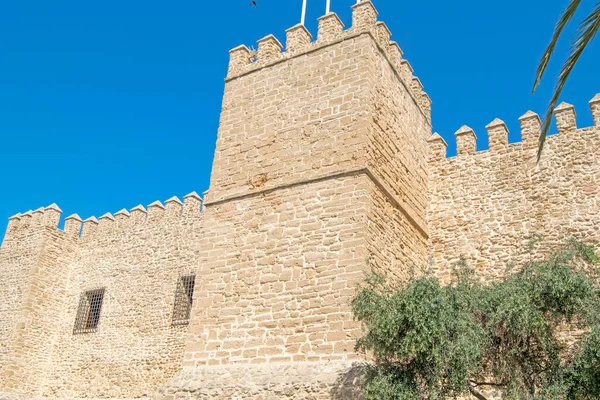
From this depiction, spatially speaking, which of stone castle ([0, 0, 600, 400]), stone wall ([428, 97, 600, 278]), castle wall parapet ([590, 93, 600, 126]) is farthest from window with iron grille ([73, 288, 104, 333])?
castle wall parapet ([590, 93, 600, 126])

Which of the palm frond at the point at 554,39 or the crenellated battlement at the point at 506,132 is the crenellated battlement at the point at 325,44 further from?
the palm frond at the point at 554,39

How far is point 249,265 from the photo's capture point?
959 cm

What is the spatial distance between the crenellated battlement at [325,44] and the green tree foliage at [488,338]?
15.7 feet

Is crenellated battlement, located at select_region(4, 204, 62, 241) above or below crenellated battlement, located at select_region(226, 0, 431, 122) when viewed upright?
below

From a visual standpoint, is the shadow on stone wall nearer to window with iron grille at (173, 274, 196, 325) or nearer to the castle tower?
the castle tower

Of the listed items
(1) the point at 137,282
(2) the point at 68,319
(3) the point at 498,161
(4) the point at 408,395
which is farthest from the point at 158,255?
(4) the point at 408,395

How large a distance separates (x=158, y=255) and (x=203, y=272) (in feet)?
20.5

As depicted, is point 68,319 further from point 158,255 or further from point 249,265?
point 249,265

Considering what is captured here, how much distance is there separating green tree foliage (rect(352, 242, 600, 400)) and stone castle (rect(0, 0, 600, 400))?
0.94 metres

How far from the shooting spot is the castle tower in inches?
340

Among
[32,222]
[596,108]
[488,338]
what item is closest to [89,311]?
[32,222]

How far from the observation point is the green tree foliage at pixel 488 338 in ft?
22.3

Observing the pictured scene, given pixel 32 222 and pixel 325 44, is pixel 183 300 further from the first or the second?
pixel 325 44

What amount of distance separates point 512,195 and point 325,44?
4.03 meters
